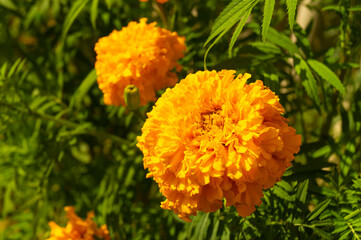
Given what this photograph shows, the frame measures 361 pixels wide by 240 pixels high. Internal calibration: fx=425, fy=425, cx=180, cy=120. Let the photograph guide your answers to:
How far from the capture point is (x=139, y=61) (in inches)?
38.7

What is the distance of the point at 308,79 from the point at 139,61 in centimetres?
38

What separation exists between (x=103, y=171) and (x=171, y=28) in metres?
0.62

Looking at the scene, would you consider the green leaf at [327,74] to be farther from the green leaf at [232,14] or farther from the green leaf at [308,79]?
the green leaf at [232,14]

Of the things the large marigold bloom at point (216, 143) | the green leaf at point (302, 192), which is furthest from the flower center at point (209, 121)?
the green leaf at point (302, 192)

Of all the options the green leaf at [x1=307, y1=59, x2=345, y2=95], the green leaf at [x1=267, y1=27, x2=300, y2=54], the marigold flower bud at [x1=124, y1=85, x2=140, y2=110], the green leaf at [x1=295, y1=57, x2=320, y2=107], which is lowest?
the marigold flower bud at [x1=124, y1=85, x2=140, y2=110]

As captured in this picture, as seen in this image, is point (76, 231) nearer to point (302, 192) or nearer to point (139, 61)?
point (139, 61)

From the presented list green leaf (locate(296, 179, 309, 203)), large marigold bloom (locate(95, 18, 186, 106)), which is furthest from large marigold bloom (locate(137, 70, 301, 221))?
large marigold bloom (locate(95, 18, 186, 106))

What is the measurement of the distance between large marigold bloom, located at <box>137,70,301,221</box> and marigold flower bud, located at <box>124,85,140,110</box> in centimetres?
18

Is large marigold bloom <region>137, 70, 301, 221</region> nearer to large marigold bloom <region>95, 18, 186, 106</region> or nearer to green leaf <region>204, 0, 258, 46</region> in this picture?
green leaf <region>204, 0, 258, 46</region>

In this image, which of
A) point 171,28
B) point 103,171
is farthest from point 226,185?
point 103,171

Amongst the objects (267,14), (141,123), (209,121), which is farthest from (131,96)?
(267,14)

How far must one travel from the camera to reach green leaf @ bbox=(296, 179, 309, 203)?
81 cm

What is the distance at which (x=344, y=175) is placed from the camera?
1.02m

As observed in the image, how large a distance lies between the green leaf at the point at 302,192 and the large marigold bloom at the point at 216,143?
0.15m
